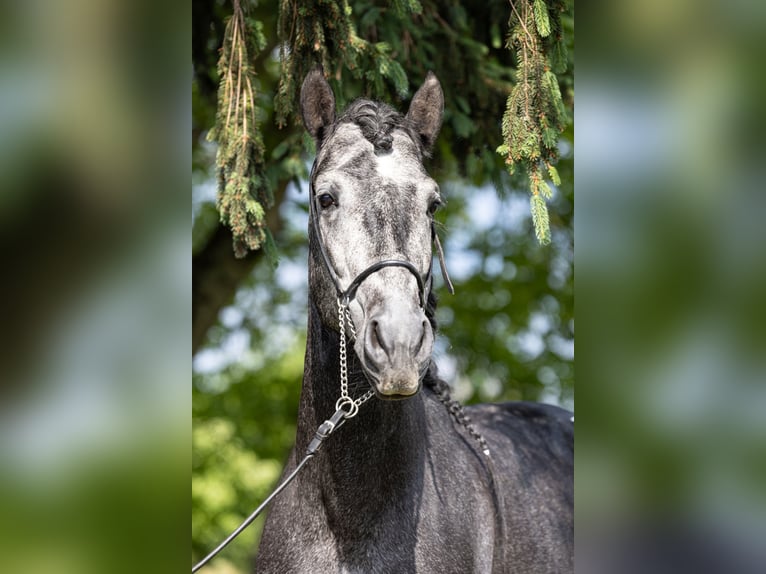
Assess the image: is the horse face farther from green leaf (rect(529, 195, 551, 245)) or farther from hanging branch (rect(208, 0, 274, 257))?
hanging branch (rect(208, 0, 274, 257))

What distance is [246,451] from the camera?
10.6 metres

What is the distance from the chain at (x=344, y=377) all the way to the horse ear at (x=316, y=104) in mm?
985

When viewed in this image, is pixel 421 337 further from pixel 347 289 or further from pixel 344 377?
pixel 344 377

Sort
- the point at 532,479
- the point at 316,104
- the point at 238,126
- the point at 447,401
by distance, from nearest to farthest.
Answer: the point at 316,104, the point at 447,401, the point at 238,126, the point at 532,479

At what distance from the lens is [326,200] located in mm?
3025

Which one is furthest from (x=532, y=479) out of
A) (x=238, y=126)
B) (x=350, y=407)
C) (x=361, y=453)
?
(x=238, y=126)

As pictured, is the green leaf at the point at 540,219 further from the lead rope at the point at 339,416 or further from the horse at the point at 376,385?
the lead rope at the point at 339,416

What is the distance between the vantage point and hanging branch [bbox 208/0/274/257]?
13.2ft

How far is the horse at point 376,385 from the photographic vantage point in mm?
2686

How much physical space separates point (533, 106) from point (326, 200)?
40.2 inches
